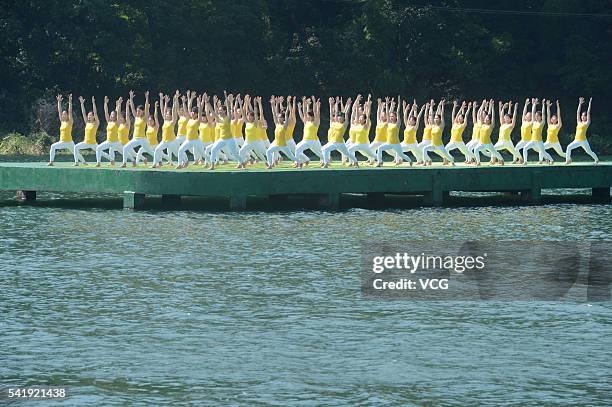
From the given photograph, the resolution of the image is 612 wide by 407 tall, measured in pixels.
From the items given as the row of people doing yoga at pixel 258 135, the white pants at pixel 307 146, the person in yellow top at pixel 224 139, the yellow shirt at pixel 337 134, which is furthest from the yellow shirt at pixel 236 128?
the yellow shirt at pixel 337 134

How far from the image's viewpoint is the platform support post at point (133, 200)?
110 feet

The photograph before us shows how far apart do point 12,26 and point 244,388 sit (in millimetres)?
49913

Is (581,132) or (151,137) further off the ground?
(581,132)

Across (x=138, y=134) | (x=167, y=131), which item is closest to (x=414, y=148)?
(x=167, y=131)

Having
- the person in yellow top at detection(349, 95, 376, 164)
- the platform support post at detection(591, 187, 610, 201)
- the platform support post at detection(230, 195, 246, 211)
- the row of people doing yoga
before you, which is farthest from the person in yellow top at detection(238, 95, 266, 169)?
the platform support post at detection(591, 187, 610, 201)

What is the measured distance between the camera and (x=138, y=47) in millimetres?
64875

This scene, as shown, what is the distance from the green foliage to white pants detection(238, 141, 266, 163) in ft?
93.4

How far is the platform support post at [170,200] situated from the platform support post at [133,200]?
38.5 inches

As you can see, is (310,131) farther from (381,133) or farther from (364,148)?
(381,133)

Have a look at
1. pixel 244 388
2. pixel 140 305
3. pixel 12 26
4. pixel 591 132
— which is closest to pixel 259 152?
pixel 140 305

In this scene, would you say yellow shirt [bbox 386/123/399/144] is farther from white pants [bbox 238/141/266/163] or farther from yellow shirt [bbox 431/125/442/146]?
white pants [bbox 238/141/266/163]

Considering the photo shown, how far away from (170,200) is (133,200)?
174 centimetres

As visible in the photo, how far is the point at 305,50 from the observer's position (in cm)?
6856

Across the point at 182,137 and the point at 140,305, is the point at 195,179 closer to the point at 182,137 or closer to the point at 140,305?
the point at 182,137
